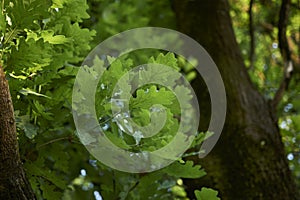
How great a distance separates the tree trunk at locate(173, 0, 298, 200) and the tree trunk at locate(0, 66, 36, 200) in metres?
0.59

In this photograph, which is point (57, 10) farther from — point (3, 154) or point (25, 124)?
point (3, 154)

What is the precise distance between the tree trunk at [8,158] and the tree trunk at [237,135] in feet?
1.94

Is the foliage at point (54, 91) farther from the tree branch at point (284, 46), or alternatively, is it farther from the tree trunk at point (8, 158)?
the tree branch at point (284, 46)

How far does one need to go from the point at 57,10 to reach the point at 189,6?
62 cm

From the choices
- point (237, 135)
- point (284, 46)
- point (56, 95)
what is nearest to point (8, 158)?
point (56, 95)

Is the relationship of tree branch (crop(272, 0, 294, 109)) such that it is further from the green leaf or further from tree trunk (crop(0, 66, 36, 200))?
tree trunk (crop(0, 66, 36, 200))

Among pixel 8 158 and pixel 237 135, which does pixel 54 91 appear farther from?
pixel 237 135

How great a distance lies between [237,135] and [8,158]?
67cm

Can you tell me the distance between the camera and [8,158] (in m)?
0.67

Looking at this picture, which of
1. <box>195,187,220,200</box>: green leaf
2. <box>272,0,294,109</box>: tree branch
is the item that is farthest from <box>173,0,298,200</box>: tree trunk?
<box>195,187,220,200</box>: green leaf

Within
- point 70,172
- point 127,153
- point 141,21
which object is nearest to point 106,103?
point 127,153

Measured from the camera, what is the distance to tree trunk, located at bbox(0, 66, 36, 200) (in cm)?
66

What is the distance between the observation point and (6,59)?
29.8 inches

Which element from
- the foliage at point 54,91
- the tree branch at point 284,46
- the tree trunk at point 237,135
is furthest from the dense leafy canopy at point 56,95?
the tree branch at point 284,46
